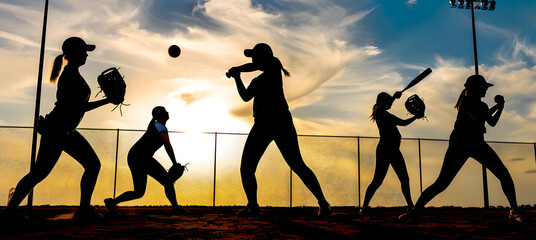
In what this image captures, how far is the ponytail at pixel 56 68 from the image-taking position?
5.44m

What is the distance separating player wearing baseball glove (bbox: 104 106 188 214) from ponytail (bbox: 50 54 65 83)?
2.00m

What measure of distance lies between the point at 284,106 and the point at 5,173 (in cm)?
1090

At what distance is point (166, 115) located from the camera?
24.8 feet

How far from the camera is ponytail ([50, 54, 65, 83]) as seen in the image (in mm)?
5438

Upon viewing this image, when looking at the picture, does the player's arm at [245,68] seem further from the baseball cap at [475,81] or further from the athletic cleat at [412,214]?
the athletic cleat at [412,214]

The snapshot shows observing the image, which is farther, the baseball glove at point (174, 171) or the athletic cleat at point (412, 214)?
the baseball glove at point (174, 171)

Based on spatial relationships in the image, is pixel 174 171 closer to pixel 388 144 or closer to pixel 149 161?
pixel 149 161

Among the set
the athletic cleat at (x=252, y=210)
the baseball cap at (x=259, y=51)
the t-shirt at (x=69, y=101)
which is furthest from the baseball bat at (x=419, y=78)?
the t-shirt at (x=69, y=101)

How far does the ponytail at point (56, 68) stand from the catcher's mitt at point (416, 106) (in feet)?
17.7

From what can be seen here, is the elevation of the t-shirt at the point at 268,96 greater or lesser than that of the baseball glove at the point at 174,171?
greater

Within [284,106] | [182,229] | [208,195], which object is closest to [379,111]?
[284,106]

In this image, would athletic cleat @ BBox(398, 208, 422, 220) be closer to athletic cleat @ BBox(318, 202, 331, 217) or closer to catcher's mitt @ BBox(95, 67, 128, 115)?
athletic cleat @ BBox(318, 202, 331, 217)

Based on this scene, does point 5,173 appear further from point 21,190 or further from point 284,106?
point 284,106

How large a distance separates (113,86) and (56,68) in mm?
658
